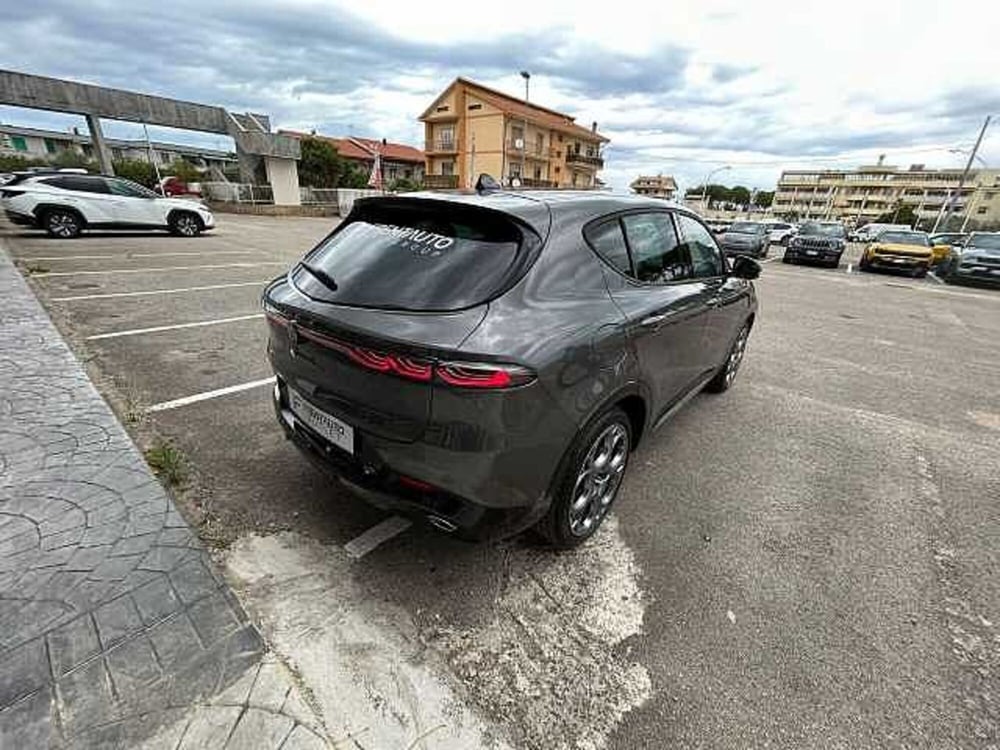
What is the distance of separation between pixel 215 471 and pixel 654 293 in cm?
262

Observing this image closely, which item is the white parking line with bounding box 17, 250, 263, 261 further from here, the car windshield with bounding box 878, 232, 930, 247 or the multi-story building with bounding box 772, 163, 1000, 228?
the multi-story building with bounding box 772, 163, 1000, 228

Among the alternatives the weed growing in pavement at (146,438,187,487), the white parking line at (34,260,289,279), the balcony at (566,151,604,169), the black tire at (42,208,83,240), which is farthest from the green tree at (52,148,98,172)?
the weed growing in pavement at (146,438,187,487)

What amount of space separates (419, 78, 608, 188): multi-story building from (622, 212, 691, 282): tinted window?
4061cm

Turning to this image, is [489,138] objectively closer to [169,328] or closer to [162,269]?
[162,269]

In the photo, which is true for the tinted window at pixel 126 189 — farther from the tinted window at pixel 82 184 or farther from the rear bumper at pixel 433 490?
the rear bumper at pixel 433 490

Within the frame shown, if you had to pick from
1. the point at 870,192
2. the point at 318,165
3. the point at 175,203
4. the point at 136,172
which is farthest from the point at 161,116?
the point at 870,192

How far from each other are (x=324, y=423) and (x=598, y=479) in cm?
132

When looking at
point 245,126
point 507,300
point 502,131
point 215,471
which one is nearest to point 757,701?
point 507,300

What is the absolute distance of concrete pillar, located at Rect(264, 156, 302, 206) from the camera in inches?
1019

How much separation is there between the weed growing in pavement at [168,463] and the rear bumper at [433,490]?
1268mm

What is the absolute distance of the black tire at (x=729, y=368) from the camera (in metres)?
4.23

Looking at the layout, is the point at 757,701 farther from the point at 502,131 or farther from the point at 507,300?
the point at 502,131

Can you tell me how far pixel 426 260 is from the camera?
6.57ft

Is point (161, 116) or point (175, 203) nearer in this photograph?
point (175, 203)
